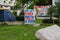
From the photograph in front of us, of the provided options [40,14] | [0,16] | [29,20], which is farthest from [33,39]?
[40,14]

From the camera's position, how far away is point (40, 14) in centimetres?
3294

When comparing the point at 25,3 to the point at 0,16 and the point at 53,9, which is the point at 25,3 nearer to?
the point at 0,16

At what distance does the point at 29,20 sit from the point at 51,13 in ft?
8.69

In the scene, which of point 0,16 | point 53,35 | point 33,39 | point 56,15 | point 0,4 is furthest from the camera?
point 0,4

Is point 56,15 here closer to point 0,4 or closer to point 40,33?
point 40,33

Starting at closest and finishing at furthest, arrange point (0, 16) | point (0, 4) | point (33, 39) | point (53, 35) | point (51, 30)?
point (53, 35) < point (51, 30) < point (33, 39) < point (0, 16) < point (0, 4)

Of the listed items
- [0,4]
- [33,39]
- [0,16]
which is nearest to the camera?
[33,39]

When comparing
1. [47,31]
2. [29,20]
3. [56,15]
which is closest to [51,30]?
[47,31]

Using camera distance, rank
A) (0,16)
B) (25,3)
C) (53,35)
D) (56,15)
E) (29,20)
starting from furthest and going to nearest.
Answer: (25,3), (0,16), (56,15), (29,20), (53,35)

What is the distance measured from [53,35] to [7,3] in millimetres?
41697

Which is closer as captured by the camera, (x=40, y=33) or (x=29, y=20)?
(x=40, y=33)

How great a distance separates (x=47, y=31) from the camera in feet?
25.5

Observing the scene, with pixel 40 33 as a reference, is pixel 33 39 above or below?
below

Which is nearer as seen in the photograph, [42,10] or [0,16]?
[0,16]
